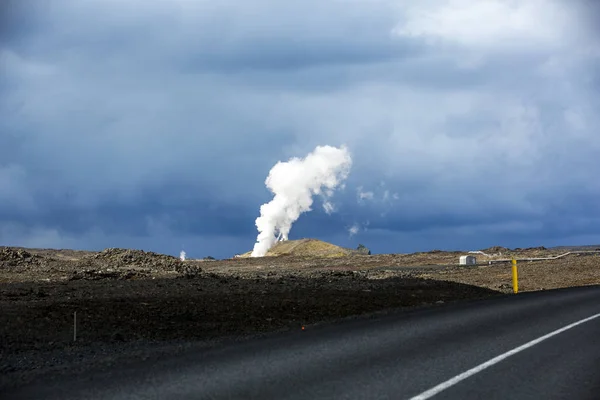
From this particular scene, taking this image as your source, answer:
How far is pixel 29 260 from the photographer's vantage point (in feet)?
163

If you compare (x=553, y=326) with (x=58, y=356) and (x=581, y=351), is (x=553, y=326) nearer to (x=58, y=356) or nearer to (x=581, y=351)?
(x=581, y=351)

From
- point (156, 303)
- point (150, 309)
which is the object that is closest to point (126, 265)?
point (156, 303)

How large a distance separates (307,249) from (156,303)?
68588 mm

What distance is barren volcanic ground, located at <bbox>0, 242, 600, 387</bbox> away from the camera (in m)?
14.3

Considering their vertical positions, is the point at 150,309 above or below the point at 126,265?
below

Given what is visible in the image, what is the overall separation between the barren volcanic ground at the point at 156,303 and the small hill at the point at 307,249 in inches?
1495

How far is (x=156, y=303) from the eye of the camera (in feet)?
80.0

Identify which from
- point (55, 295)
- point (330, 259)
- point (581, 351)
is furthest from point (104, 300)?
point (330, 259)

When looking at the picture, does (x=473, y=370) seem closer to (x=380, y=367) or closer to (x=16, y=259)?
(x=380, y=367)

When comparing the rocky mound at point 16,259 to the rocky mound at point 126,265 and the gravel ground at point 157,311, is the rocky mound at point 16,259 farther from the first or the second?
the gravel ground at point 157,311

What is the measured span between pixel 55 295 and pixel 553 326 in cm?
2027

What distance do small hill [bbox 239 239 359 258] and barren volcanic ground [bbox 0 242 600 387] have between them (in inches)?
1495

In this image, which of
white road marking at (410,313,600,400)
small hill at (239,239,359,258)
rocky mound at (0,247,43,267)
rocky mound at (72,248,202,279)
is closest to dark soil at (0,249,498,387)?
rocky mound at (72,248,202,279)

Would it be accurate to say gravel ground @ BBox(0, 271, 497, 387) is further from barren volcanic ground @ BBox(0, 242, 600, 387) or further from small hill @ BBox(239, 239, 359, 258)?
small hill @ BBox(239, 239, 359, 258)
